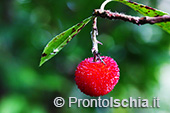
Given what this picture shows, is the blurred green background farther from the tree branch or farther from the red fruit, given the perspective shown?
the tree branch

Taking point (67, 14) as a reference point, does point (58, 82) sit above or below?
below

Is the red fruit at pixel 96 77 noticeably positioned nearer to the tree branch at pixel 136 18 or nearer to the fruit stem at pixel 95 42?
the fruit stem at pixel 95 42

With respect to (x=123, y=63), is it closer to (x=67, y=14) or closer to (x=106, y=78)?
(x=67, y=14)

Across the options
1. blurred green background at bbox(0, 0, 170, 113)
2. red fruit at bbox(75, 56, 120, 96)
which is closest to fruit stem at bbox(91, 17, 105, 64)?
red fruit at bbox(75, 56, 120, 96)

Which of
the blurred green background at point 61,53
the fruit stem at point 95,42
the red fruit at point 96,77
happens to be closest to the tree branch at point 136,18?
the fruit stem at point 95,42

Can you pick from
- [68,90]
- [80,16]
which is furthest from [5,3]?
[68,90]

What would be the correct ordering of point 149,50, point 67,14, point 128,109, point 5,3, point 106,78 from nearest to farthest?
point 106,78 → point 149,50 → point 67,14 → point 5,3 → point 128,109
